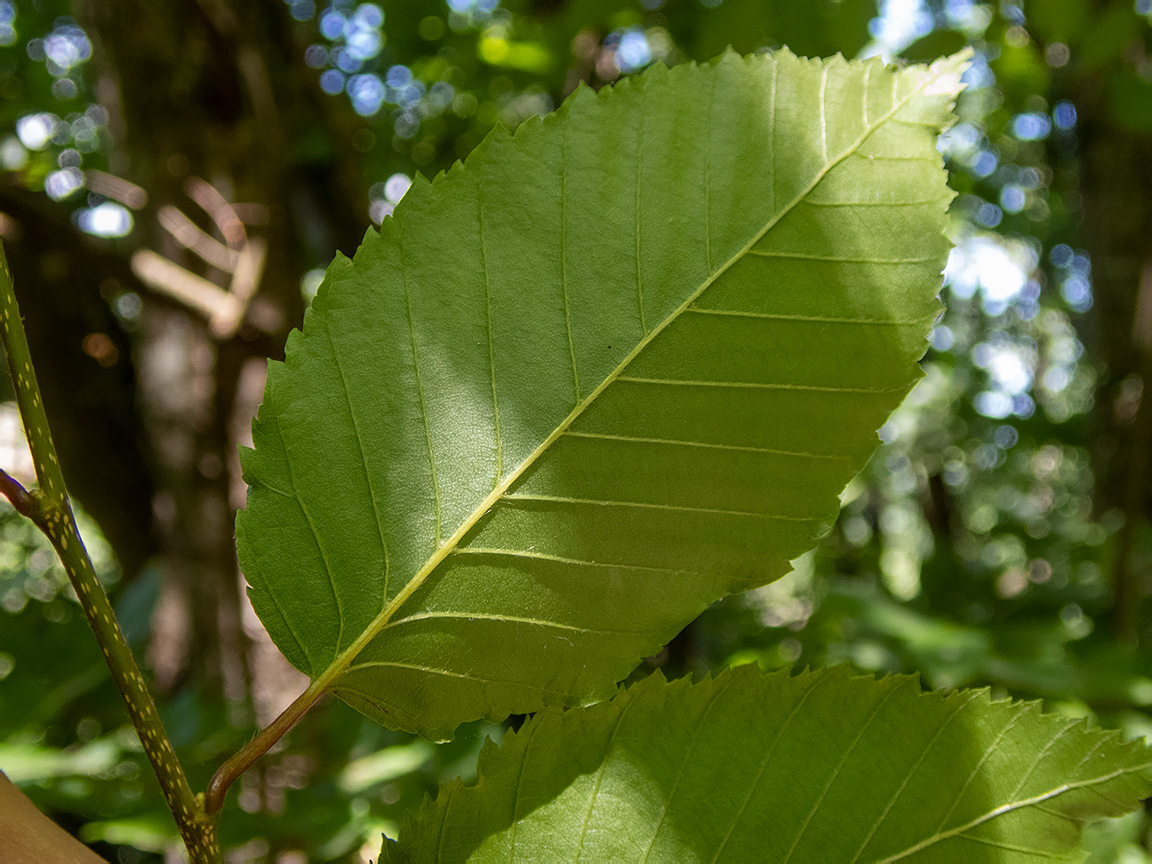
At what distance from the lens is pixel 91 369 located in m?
2.23

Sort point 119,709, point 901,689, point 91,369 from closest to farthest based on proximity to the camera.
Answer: point 901,689 → point 119,709 → point 91,369

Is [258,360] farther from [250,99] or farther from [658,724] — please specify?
[658,724]

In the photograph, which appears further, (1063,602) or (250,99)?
(1063,602)

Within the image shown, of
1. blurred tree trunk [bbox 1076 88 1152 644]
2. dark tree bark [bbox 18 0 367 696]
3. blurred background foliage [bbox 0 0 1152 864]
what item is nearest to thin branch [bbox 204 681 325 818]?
blurred background foliage [bbox 0 0 1152 864]

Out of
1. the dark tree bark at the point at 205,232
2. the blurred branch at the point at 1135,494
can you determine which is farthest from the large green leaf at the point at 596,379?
the blurred branch at the point at 1135,494

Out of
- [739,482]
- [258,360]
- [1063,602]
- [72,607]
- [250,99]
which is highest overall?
[250,99]

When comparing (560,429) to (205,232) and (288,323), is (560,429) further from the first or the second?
(205,232)

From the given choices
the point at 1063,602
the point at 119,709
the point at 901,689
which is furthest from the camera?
the point at 1063,602

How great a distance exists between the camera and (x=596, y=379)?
8.0 inches

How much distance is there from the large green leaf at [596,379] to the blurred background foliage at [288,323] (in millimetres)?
367

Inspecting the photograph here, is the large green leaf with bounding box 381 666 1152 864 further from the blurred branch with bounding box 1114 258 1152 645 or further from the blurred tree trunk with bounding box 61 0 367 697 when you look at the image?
the blurred branch with bounding box 1114 258 1152 645

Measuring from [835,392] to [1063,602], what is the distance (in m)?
1.75

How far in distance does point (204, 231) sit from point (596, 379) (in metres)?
1.39

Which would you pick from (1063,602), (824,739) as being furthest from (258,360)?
(1063,602)
